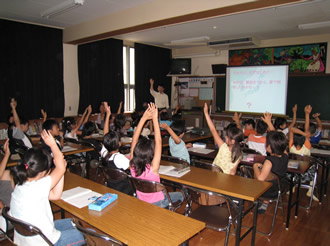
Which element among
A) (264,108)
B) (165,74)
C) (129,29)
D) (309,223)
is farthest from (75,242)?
(165,74)

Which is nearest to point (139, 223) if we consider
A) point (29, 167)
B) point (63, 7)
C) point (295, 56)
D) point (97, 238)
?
point (97, 238)

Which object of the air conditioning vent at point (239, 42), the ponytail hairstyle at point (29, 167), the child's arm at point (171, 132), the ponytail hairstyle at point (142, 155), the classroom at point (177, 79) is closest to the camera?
the ponytail hairstyle at point (29, 167)

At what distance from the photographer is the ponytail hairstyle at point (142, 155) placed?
2264mm

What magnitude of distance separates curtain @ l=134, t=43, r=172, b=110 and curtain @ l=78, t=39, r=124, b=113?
67cm

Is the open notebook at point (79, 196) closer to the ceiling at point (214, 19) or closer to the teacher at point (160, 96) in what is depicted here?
the ceiling at point (214, 19)

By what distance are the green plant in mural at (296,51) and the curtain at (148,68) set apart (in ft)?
13.6

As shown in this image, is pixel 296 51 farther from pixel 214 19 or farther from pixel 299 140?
pixel 299 140

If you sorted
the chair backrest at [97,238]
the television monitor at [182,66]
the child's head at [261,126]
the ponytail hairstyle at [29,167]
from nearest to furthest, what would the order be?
the chair backrest at [97,238], the ponytail hairstyle at [29,167], the child's head at [261,126], the television monitor at [182,66]

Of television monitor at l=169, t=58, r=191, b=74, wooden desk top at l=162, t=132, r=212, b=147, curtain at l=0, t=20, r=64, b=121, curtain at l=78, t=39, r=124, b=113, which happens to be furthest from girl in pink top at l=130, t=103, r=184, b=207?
television monitor at l=169, t=58, r=191, b=74

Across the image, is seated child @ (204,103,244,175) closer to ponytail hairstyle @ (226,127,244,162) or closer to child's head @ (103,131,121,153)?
ponytail hairstyle @ (226,127,244,162)

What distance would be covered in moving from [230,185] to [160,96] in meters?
6.84

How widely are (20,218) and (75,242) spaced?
42 cm

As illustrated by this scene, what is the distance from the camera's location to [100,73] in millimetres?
7379

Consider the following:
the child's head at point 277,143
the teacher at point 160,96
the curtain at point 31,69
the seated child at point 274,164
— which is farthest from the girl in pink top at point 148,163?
the teacher at point 160,96
